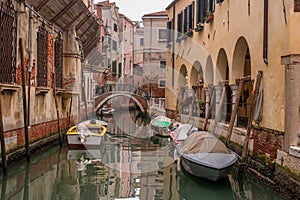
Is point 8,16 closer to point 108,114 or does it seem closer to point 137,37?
point 108,114

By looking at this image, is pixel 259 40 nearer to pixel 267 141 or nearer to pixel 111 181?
pixel 267 141

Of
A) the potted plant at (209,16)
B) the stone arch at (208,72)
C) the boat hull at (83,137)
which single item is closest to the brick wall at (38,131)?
the boat hull at (83,137)

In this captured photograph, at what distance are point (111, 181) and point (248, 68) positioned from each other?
6186mm

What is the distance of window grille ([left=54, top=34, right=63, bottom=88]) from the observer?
1167 centimetres

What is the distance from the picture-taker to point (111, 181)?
714 cm

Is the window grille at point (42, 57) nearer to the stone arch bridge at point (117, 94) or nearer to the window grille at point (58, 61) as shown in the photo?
the window grille at point (58, 61)

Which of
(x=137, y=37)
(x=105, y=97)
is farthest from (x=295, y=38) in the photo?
(x=137, y=37)

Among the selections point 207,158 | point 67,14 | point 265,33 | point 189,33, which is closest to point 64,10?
point 67,14

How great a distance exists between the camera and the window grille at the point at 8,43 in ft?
23.4

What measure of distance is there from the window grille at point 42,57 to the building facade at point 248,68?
15.1ft

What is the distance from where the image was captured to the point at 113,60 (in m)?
30.0

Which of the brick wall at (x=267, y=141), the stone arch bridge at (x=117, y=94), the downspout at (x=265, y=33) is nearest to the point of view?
the brick wall at (x=267, y=141)

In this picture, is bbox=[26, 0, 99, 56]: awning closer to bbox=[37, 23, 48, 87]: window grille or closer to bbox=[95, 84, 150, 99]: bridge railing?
bbox=[37, 23, 48, 87]: window grille

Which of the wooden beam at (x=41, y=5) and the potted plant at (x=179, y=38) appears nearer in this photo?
the wooden beam at (x=41, y=5)
